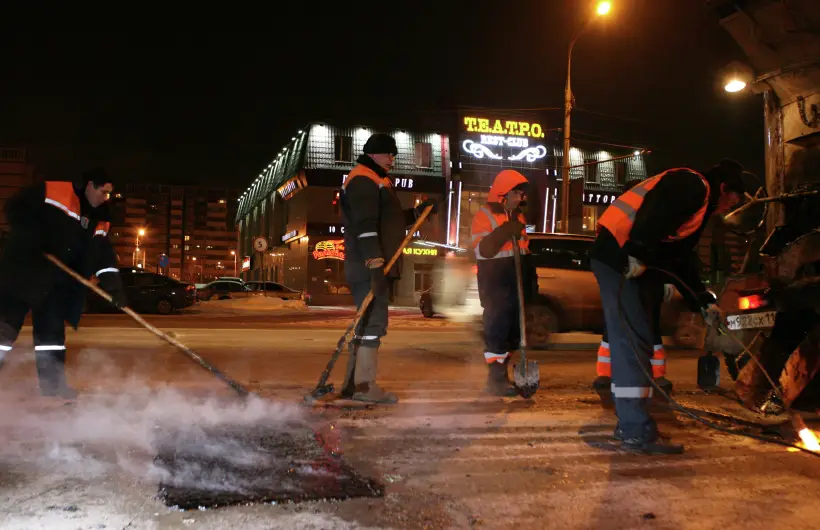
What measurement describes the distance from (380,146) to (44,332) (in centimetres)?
275

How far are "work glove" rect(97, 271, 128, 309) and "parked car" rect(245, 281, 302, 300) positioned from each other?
22.4 metres

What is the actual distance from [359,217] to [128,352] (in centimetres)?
424

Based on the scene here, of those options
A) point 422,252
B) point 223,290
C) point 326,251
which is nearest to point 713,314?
point 223,290

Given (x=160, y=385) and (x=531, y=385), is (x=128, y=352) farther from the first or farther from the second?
(x=531, y=385)

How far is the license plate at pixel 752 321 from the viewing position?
451cm

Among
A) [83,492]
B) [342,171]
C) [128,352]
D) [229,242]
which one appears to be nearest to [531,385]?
[83,492]

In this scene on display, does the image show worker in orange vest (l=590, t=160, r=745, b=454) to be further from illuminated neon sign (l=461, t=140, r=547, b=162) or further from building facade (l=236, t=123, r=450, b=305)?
illuminated neon sign (l=461, t=140, r=547, b=162)

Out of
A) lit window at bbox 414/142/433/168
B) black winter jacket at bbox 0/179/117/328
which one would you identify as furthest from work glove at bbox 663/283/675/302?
lit window at bbox 414/142/433/168

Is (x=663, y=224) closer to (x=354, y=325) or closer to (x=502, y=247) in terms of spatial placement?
(x=502, y=247)

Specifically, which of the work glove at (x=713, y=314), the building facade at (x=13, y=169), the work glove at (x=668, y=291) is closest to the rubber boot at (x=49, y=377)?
the work glove at (x=668, y=291)

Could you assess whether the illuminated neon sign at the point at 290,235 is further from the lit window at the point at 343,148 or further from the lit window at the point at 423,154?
the lit window at the point at 423,154

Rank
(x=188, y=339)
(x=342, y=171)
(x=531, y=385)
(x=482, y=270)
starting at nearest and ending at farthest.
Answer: (x=531, y=385), (x=482, y=270), (x=188, y=339), (x=342, y=171)

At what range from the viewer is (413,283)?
3672 centimetres

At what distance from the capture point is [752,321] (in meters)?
4.56
